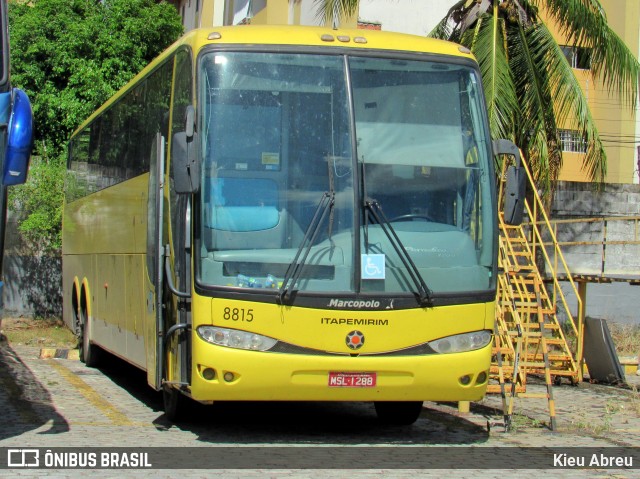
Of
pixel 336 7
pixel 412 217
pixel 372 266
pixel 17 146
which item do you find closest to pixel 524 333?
pixel 412 217

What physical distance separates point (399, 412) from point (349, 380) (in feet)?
6.10

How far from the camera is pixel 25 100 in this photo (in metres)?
7.65

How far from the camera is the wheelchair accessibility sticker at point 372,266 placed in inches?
312

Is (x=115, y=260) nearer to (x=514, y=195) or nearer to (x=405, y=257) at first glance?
(x=405, y=257)

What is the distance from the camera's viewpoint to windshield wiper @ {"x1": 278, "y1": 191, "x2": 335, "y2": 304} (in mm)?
7750

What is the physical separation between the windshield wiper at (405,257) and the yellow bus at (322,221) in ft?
0.05

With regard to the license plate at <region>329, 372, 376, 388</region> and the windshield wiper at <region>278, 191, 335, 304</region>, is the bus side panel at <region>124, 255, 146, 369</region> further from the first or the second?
the license plate at <region>329, 372, 376, 388</region>

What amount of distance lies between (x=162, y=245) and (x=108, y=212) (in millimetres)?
3669

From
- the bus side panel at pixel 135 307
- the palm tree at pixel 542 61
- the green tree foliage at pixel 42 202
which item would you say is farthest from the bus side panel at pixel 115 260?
the palm tree at pixel 542 61

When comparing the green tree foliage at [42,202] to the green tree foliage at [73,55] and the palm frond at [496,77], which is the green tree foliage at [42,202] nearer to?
the green tree foliage at [73,55]

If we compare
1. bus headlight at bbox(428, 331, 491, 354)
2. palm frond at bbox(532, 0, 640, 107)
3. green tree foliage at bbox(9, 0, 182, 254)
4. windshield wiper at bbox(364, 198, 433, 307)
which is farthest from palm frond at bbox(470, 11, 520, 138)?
green tree foliage at bbox(9, 0, 182, 254)

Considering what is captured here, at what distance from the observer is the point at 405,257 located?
26.3 ft

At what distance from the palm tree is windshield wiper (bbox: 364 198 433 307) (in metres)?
7.05

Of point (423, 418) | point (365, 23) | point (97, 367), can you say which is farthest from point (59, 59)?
point (423, 418)
